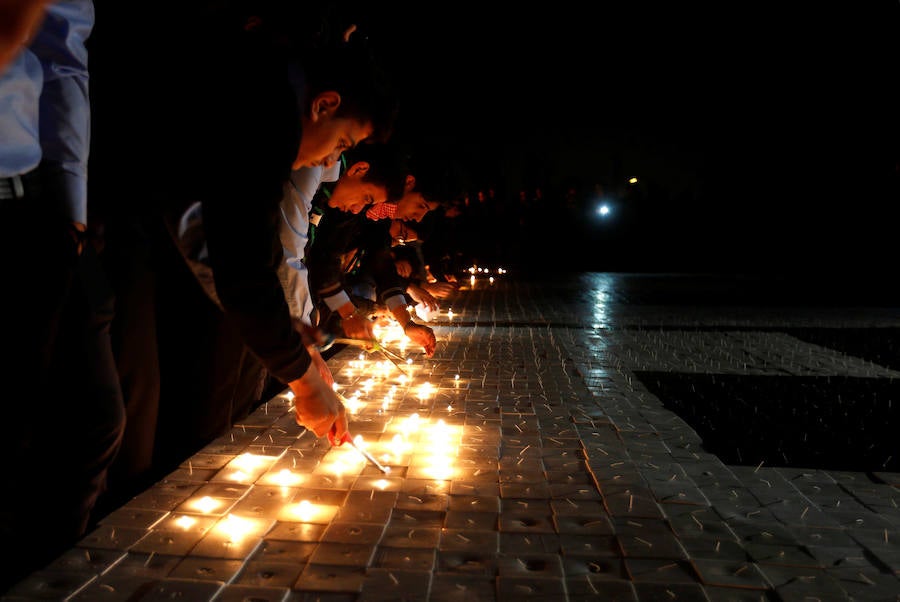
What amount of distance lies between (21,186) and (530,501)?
2045 millimetres

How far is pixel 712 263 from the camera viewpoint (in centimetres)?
2939

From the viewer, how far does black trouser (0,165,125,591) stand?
1.91 m

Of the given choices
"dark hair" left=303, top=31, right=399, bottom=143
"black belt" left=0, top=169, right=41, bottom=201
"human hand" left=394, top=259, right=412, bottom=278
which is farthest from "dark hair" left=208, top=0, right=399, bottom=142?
"human hand" left=394, top=259, right=412, bottom=278

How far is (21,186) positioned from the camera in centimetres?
198

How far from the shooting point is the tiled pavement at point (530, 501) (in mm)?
1821

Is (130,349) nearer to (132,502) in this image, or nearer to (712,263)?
(132,502)

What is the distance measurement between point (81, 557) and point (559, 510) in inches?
61.9

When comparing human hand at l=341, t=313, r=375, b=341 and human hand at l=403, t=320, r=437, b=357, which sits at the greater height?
human hand at l=341, t=313, r=375, b=341

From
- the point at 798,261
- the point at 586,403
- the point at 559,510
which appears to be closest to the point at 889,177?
the point at 798,261

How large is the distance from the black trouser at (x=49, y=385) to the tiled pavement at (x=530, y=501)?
24cm

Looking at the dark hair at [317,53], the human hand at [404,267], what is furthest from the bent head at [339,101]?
the human hand at [404,267]

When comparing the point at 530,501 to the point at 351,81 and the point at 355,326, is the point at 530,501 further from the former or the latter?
the point at 355,326

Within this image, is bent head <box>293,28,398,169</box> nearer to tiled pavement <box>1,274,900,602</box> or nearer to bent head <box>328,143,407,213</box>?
tiled pavement <box>1,274,900,602</box>

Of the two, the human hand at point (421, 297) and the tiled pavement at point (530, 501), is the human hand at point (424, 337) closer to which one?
the tiled pavement at point (530, 501)
